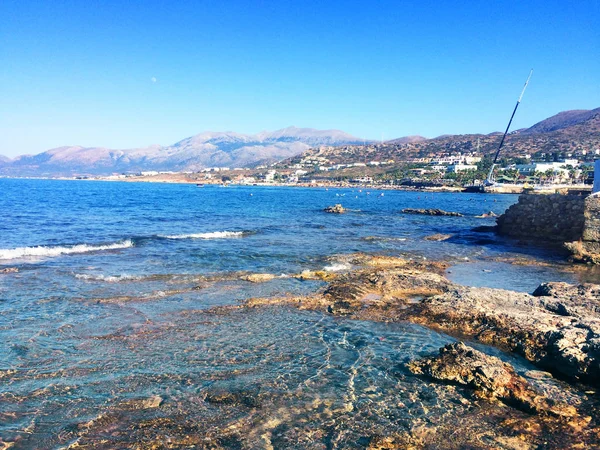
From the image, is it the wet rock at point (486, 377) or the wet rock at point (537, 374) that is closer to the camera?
the wet rock at point (486, 377)

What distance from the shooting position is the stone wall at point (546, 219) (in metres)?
26.5

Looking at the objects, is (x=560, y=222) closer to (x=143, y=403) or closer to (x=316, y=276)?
(x=316, y=276)

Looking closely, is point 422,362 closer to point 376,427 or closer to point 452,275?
point 376,427

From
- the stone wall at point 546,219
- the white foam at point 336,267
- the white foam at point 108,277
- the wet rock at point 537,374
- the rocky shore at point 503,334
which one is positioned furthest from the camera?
the stone wall at point 546,219

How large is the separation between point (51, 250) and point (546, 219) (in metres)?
32.8

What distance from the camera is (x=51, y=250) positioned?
2230 centimetres

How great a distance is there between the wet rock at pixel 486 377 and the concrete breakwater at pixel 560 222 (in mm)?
16887

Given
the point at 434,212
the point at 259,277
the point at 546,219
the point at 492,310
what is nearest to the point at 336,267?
the point at 259,277

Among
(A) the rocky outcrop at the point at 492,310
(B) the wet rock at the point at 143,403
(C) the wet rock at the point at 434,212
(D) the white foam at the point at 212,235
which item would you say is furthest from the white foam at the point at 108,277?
(C) the wet rock at the point at 434,212

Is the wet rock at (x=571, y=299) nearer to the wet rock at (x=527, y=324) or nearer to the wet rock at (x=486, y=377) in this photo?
the wet rock at (x=527, y=324)

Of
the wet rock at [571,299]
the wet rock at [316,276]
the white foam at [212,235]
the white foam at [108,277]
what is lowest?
the white foam at [212,235]

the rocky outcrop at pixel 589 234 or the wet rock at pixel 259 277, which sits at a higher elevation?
the rocky outcrop at pixel 589 234

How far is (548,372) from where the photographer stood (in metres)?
8.48

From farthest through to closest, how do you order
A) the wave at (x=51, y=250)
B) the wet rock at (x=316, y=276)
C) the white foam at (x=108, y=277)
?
the wave at (x=51, y=250)
the wet rock at (x=316, y=276)
the white foam at (x=108, y=277)
